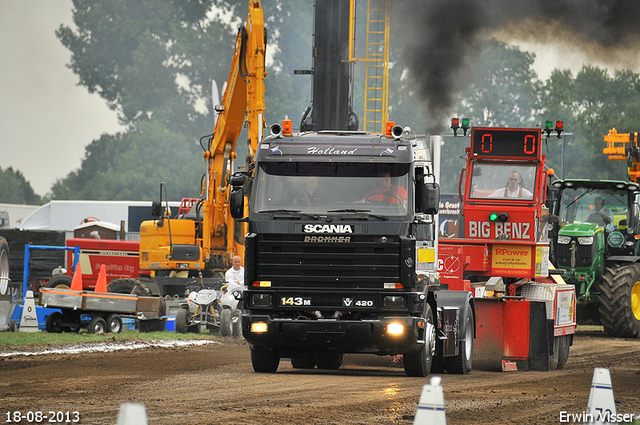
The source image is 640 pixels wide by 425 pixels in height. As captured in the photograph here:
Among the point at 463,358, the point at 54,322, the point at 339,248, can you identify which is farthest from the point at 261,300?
the point at 54,322

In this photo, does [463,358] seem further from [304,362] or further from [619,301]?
[619,301]

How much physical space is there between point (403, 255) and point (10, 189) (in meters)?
80.6

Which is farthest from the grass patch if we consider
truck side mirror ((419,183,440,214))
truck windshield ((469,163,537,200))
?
truck side mirror ((419,183,440,214))

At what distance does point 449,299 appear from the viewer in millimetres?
14266

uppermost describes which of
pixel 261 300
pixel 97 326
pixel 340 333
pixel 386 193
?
pixel 386 193

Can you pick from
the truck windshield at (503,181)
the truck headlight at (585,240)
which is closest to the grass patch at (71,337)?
the truck windshield at (503,181)

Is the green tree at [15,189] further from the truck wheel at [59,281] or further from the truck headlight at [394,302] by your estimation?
the truck headlight at [394,302]

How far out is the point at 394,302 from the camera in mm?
12430

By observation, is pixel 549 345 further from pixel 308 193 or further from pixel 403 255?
pixel 308 193

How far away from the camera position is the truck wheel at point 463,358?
1406cm

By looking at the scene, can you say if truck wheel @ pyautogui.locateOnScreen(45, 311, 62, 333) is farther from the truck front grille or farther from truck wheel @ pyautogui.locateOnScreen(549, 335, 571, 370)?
the truck front grille

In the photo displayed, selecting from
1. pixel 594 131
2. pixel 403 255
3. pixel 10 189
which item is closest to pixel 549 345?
pixel 403 255

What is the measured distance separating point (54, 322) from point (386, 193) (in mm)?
10706

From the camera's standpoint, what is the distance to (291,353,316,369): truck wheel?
14.9 metres
